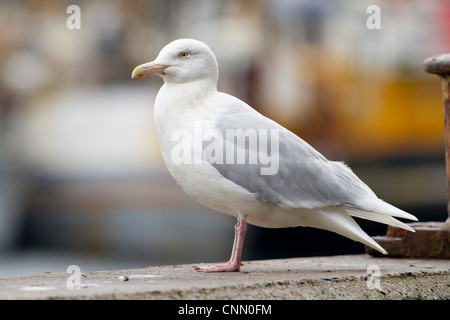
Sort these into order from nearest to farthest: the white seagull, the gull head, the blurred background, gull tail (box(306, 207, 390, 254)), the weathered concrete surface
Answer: the weathered concrete surface, the white seagull, gull tail (box(306, 207, 390, 254)), the gull head, the blurred background

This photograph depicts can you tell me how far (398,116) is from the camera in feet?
42.9

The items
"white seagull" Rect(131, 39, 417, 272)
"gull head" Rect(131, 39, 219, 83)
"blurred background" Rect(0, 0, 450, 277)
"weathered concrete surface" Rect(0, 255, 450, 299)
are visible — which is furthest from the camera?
"blurred background" Rect(0, 0, 450, 277)

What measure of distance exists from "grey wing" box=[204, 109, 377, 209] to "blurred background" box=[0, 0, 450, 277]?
24.2ft

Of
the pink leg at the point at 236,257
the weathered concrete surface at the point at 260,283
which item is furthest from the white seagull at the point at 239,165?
the weathered concrete surface at the point at 260,283

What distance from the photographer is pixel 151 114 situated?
581 inches

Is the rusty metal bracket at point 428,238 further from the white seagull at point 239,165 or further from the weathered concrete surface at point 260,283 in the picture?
the white seagull at point 239,165

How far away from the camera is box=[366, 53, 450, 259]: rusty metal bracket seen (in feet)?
12.6

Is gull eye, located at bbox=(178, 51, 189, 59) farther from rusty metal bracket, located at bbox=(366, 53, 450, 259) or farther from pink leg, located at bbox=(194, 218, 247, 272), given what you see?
rusty metal bracket, located at bbox=(366, 53, 450, 259)

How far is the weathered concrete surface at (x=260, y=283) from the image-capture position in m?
2.75

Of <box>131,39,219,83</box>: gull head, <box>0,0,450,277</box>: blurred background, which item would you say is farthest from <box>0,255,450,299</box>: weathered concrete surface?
<box>0,0,450,277</box>: blurred background

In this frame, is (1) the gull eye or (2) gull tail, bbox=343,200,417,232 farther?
(1) the gull eye

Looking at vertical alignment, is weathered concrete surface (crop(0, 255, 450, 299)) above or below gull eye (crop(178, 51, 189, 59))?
below

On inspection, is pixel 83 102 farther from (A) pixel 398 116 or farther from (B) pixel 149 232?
(A) pixel 398 116
